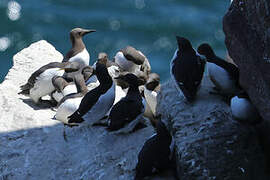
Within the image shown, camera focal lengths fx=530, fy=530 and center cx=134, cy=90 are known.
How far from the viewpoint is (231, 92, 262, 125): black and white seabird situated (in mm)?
5505

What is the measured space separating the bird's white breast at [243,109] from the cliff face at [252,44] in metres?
0.23

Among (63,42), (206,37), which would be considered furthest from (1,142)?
(206,37)

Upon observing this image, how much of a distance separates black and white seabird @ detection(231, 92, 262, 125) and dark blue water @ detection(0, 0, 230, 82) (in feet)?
22.3

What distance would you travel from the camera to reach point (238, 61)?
5422 mm

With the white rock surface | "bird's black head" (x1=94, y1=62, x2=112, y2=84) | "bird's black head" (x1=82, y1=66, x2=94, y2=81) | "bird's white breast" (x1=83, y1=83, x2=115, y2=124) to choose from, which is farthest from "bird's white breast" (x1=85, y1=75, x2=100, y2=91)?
"bird's white breast" (x1=83, y1=83, x2=115, y2=124)

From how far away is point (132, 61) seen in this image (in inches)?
328

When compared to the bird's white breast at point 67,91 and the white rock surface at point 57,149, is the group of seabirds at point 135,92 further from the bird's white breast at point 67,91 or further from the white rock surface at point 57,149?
the white rock surface at point 57,149

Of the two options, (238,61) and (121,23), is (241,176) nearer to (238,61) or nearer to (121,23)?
(238,61)

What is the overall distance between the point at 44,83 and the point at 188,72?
252 cm

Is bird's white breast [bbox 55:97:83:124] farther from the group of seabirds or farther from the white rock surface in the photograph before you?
the white rock surface

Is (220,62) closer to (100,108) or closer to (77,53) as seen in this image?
(100,108)

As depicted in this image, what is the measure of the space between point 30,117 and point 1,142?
0.65 metres

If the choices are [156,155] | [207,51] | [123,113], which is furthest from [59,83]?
[156,155]

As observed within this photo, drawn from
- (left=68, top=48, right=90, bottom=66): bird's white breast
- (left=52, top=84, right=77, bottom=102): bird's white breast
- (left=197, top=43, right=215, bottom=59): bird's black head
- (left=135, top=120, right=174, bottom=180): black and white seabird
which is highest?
(left=197, top=43, right=215, bottom=59): bird's black head
